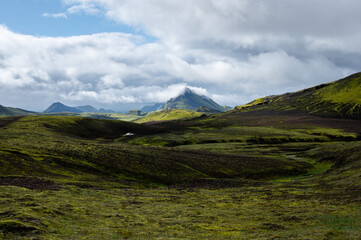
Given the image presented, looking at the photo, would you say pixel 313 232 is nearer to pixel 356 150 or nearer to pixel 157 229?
pixel 157 229

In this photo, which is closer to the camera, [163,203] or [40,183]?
[163,203]

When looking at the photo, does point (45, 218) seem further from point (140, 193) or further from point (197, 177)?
point (197, 177)

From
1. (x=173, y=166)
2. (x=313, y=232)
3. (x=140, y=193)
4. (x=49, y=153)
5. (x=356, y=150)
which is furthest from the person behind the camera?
(x=356, y=150)

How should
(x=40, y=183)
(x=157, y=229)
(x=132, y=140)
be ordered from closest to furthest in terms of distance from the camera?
(x=157, y=229) → (x=40, y=183) → (x=132, y=140)

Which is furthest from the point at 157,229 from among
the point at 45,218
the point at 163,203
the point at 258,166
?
the point at 258,166

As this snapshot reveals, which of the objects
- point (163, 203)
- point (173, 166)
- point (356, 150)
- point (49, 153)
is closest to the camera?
point (163, 203)

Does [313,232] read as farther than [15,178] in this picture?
No

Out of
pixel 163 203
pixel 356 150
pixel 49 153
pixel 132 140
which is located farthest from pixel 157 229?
pixel 132 140

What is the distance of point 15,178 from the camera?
46750 mm

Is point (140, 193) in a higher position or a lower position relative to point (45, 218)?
lower

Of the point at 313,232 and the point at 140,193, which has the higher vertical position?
the point at 313,232

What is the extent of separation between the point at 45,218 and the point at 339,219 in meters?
31.2

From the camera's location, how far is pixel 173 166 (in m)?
81.3

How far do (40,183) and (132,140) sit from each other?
498ft
